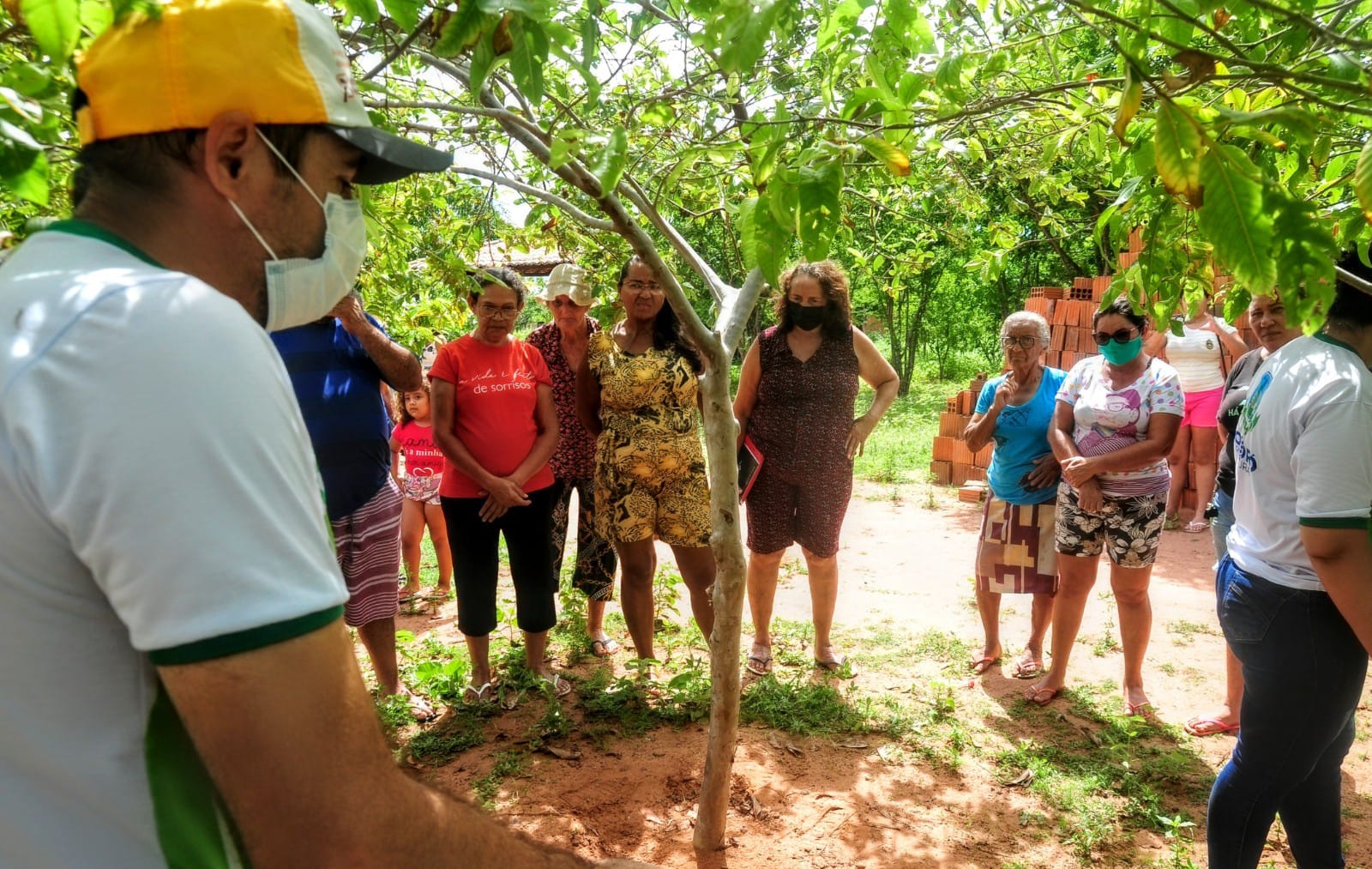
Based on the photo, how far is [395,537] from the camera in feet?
12.8

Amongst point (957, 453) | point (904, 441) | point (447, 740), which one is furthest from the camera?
point (904, 441)

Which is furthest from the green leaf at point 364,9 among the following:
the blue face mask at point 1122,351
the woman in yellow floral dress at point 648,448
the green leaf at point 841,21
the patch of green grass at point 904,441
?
the patch of green grass at point 904,441

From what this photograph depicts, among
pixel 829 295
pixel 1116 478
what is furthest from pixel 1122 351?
pixel 829 295

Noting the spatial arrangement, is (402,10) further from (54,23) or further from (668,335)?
(668,335)

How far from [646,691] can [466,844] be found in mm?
3319

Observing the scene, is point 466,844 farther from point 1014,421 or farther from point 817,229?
point 1014,421

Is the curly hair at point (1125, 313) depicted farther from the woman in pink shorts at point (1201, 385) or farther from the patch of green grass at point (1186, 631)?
the woman in pink shorts at point (1201, 385)

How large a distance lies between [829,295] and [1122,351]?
132cm

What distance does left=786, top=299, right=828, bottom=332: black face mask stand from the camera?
4.35 metres

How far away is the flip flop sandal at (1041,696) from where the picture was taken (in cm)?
422

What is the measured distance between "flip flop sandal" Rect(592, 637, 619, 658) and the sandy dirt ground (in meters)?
0.23

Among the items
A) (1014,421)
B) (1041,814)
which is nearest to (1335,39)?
(1041,814)

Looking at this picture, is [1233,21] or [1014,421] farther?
[1014,421]

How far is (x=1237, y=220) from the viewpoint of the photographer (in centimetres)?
117
